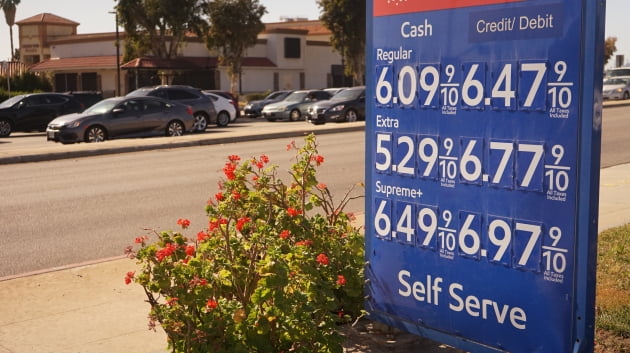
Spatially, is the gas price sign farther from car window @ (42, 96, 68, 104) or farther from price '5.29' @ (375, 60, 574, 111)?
car window @ (42, 96, 68, 104)

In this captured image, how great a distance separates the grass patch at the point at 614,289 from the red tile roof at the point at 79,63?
2231 inches

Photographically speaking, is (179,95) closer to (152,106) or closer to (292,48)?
(152,106)

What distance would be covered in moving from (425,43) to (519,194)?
1062 mm

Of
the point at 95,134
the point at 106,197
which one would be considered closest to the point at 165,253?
the point at 106,197

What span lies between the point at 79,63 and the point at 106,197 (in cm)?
5518

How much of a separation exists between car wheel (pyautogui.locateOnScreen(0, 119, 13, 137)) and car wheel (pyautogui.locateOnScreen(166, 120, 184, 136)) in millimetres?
9111

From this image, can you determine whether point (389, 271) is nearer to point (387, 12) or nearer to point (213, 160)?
point (387, 12)

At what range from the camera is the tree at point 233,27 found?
56.1 metres

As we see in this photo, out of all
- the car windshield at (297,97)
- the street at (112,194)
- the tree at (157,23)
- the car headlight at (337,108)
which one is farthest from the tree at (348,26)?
the street at (112,194)

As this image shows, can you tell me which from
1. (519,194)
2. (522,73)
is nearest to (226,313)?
(519,194)

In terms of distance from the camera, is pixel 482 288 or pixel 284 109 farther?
pixel 284 109

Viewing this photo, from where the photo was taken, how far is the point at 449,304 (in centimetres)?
476

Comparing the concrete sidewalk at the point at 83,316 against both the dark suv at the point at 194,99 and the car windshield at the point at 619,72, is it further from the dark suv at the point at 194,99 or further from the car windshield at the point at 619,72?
the car windshield at the point at 619,72

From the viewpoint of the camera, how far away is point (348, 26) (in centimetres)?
6112
